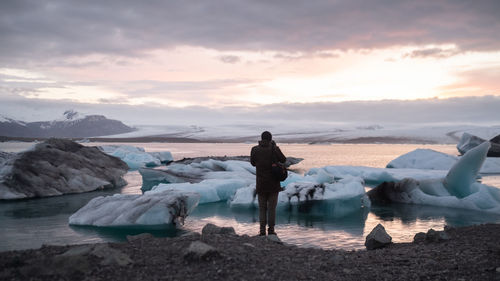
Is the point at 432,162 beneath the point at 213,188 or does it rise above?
above

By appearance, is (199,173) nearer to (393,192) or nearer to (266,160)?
(393,192)

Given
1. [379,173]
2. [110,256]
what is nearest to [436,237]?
[110,256]

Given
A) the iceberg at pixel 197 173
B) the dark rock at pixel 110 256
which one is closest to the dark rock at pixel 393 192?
the iceberg at pixel 197 173

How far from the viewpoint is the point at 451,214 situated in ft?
37.3

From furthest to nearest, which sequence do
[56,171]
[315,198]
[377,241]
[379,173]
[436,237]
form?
[379,173]
[56,171]
[315,198]
[377,241]
[436,237]

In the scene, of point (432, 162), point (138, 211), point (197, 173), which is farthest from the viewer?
point (432, 162)

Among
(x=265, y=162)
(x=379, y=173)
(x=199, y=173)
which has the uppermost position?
(x=265, y=162)

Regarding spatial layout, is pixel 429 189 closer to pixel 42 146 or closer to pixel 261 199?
pixel 261 199

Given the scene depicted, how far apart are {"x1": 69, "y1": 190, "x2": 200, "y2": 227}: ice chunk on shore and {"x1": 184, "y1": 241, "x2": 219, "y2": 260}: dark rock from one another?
4.70m

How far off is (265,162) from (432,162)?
21156mm

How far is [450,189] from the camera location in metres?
13.8

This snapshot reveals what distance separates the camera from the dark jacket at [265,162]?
6.07 metres

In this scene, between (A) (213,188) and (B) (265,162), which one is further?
(A) (213,188)

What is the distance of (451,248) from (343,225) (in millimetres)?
4531
